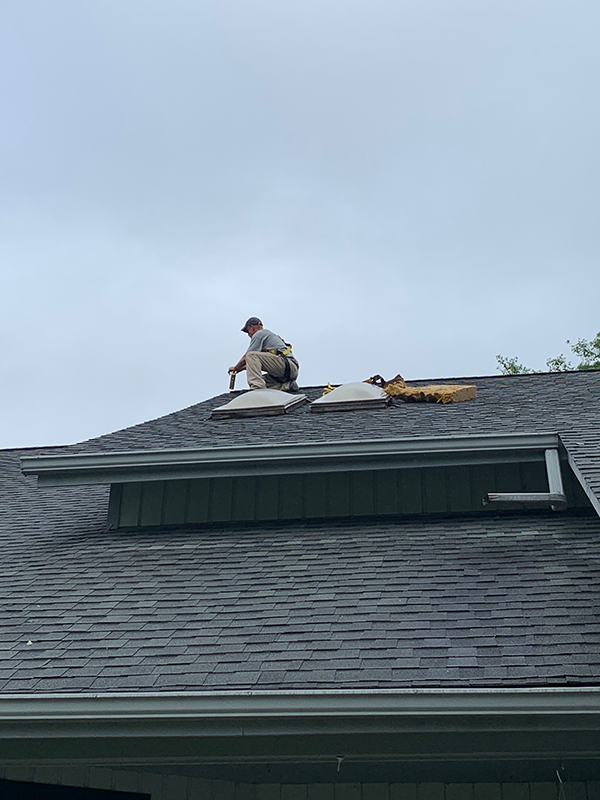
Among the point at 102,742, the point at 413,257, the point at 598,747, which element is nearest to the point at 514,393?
the point at 598,747

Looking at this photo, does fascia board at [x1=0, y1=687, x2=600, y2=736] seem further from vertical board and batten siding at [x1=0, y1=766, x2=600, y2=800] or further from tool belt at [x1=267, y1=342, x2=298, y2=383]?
tool belt at [x1=267, y1=342, x2=298, y2=383]

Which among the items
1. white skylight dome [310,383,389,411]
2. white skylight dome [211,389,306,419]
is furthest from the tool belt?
white skylight dome [310,383,389,411]

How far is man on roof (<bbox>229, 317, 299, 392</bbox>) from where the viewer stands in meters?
9.91

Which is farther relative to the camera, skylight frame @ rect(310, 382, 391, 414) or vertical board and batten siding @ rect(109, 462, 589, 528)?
skylight frame @ rect(310, 382, 391, 414)

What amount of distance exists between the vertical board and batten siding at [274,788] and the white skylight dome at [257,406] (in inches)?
150

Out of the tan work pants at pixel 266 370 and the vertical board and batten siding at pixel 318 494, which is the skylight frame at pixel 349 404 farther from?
the vertical board and batten siding at pixel 318 494

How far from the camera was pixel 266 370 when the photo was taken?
396 inches

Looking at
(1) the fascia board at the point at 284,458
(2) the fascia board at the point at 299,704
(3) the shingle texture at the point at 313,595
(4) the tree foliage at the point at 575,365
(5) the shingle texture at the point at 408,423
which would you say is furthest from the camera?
(4) the tree foliage at the point at 575,365

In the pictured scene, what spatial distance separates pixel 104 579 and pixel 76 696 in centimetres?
193

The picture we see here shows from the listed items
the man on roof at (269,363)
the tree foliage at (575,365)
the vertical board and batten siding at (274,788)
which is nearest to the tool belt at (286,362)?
the man on roof at (269,363)

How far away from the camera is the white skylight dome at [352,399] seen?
28.5 ft

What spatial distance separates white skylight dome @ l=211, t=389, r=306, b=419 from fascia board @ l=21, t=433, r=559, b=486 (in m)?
1.75

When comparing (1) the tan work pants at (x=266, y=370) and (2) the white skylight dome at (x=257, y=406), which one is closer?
(2) the white skylight dome at (x=257, y=406)

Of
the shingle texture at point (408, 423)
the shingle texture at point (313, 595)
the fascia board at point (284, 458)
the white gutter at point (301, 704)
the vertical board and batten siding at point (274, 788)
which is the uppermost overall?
the shingle texture at point (408, 423)
